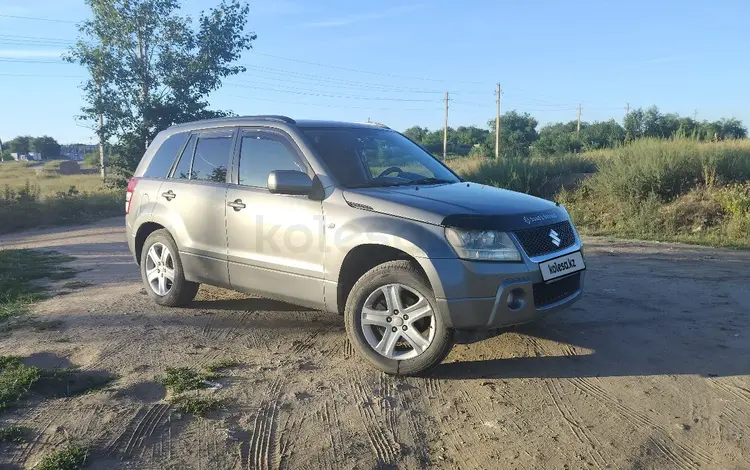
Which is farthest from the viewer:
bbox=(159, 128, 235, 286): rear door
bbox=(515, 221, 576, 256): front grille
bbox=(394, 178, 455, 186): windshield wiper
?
bbox=(159, 128, 235, 286): rear door

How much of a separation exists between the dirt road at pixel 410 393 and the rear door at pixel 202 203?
1.85 ft

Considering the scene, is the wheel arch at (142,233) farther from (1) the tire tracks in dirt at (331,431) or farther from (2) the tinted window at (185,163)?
(1) the tire tracks in dirt at (331,431)

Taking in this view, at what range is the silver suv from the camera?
12.7 ft

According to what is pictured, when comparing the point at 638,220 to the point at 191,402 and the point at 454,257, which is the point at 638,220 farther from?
the point at 191,402

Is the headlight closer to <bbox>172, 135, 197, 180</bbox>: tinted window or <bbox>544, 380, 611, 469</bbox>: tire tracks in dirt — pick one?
<bbox>544, 380, 611, 469</bbox>: tire tracks in dirt

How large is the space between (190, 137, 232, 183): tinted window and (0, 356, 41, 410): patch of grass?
2163 mm

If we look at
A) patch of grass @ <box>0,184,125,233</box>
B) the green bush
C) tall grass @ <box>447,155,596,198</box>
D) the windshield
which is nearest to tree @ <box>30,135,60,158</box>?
patch of grass @ <box>0,184,125,233</box>

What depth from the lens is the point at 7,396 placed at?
3715 mm

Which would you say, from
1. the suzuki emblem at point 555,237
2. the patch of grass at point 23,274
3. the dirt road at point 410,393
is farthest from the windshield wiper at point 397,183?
the patch of grass at point 23,274

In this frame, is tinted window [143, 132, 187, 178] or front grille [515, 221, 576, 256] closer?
front grille [515, 221, 576, 256]

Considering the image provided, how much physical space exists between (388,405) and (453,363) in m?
0.84

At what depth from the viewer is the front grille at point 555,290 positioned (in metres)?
4.01

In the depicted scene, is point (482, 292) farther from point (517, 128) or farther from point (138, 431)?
point (517, 128)

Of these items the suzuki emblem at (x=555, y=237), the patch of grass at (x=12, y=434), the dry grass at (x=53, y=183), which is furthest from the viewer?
the dry grass at (x=53, y=183)
